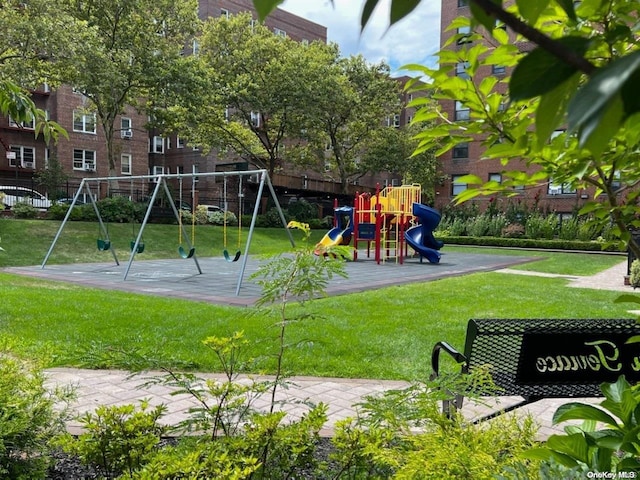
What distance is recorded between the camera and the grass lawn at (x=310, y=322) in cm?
496

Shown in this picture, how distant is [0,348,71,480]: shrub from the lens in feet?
7.56

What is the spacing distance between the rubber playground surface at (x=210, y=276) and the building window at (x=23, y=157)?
80.8 feet

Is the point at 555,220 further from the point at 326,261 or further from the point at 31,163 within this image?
the point at 31,163

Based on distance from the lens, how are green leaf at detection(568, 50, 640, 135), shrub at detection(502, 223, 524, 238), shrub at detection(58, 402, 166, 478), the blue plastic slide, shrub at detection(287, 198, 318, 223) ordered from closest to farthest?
green leaf at detection(568, 50, 640, 135) < shrub at detection(58, 402, 166, 478) < the blue plastic slide < shrub at detection(502, 223, 524, 238) < shrub at detection(287, 198, 318, 223)

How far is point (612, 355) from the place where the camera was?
2592mm

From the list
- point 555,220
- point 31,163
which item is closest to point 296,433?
point 555,220

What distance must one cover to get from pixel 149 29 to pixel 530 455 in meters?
27.0

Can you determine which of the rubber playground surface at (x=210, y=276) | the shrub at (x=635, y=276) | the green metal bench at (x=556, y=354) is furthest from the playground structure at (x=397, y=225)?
the green metal bench at (x=556, y=354)

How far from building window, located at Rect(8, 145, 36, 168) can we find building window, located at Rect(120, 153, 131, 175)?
646 cm

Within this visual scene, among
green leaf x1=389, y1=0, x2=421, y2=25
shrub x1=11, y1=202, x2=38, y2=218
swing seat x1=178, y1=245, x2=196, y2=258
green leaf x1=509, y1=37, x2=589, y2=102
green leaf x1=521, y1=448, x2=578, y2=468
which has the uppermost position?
green leaf x1=389, y1=0, x2=421, y2=25

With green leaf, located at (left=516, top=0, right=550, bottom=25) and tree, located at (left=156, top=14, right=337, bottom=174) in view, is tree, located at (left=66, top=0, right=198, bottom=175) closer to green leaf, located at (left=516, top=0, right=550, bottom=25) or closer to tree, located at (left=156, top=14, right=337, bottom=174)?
tree, located at (left=156, top=14, right=337, bottom=174)

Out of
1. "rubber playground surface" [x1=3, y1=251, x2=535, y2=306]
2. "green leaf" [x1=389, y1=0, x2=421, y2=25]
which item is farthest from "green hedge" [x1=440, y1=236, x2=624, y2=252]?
"green leaf" [x1=389, y1=0, x2=421, y2=25]

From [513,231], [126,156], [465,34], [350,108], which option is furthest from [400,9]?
[126,156]

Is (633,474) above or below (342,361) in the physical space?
above
